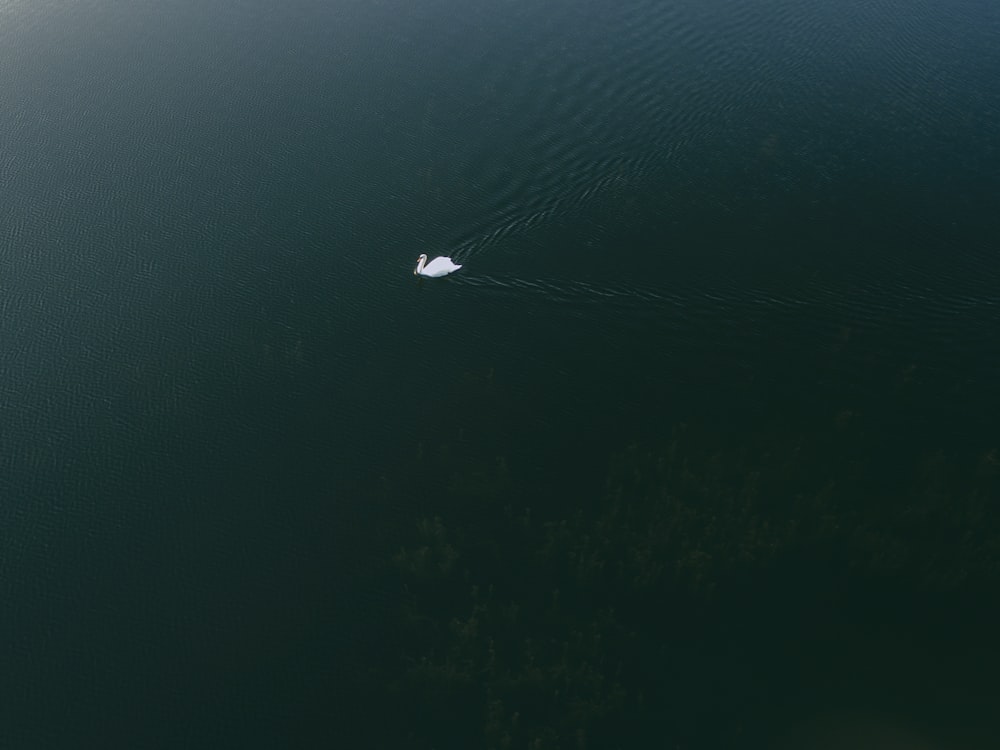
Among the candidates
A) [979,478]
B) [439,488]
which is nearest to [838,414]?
[979,478]

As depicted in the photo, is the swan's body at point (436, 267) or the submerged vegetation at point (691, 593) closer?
the submerged vegetation at point (691, 593)

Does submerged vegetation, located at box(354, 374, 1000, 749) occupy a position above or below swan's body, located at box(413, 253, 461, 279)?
below

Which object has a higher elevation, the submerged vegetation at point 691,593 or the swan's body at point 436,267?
the swan's body at point 436,267

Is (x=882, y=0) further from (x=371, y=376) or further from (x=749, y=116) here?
(x=371, y=376)

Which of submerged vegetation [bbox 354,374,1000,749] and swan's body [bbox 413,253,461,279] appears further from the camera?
swan's body [bbox 413,253,461,279]
